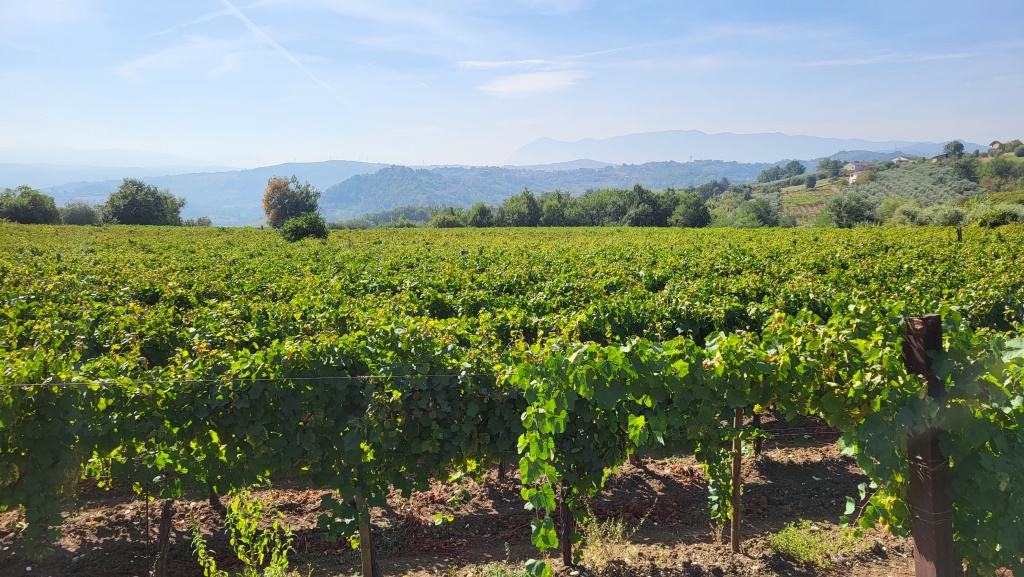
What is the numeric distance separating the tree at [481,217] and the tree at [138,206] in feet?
146

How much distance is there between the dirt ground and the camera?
5332 millimetres

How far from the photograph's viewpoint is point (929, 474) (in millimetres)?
3742

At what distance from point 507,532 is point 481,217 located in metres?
86.1

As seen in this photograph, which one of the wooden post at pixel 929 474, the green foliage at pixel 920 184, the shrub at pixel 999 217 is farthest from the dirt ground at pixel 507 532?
the green foliage at pixel 920 184

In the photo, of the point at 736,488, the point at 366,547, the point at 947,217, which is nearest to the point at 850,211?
the point at 947,217

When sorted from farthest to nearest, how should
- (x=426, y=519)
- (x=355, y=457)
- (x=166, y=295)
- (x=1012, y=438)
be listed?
(x=166, y=295) < (x=426, y=519) < (x=355, y=457) < (x=1012, y=438)

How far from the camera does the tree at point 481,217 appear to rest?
89250mm

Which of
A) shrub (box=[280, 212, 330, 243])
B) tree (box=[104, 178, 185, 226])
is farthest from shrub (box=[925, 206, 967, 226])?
tree (box=[104, 178, 185, 226])

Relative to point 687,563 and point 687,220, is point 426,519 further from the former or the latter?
point 687,220

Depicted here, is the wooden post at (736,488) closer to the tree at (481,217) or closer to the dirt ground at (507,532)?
the dirt ground at (507,532)

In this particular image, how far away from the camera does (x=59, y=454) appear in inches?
182

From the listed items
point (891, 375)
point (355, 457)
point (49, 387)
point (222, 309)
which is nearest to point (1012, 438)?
point (891, 375)

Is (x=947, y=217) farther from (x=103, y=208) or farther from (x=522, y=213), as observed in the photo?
(x=103, y=208)

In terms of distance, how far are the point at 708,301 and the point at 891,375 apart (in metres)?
5.75
